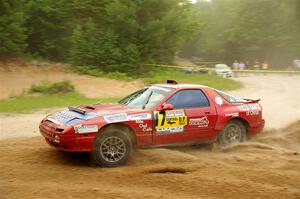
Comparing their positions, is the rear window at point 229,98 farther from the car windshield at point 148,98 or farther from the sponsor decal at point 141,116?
the sponsor decal at point 141,116

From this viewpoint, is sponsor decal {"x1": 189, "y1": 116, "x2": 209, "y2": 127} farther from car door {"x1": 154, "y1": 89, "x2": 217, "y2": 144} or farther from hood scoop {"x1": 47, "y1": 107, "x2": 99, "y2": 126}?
hood scoop {"x1": 47, "y1": 107, "x2": 99, "y2": 126}

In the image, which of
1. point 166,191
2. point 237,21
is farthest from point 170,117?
point 237,21

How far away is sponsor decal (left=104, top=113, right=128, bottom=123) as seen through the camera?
7871 mm

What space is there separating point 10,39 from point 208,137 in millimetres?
23070

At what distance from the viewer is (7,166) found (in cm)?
748

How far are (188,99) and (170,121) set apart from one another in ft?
2.51

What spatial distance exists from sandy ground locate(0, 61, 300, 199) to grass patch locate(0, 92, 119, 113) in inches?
239

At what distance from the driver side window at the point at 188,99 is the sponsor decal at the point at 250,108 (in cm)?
101

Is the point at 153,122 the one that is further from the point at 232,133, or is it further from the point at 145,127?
the point at 232,133

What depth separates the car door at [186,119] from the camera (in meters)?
8.49

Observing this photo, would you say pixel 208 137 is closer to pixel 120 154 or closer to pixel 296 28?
pixel 120 154

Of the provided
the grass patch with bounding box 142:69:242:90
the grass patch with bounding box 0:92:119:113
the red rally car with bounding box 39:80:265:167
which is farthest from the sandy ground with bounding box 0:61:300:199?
the grass patch with bounding box 142:69:242:90

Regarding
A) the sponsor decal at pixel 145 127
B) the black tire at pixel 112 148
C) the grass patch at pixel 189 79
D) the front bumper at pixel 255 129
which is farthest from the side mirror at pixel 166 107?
the grass patch at pixel 189 79

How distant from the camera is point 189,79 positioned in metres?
29.6
